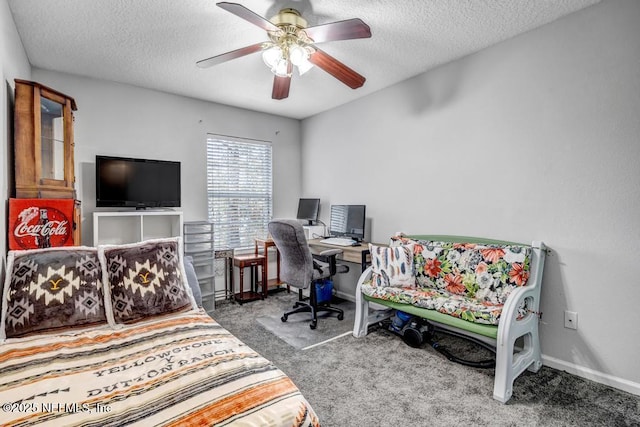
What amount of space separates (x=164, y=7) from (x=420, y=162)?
2.52 metres

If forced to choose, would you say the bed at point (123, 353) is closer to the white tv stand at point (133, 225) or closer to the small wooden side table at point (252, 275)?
the white tv stand at point (133, 225)

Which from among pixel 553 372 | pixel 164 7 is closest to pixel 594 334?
pixel 553 372

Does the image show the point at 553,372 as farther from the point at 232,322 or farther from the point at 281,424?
the point at 232,322

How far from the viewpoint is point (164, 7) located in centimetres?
209

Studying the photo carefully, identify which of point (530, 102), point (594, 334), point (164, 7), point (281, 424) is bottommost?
point (594, 334)

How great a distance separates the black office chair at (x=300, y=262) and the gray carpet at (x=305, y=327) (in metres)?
0.07

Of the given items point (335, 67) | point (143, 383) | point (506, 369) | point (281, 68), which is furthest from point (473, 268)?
point (143, 383)

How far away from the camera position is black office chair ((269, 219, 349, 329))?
9.94 ft

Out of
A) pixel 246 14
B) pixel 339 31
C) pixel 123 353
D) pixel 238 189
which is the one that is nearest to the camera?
pixel 123 353

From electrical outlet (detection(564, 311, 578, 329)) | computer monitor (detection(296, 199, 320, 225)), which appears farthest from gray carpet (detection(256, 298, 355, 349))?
electrical outlet (detection(564, 311, 578, 329))

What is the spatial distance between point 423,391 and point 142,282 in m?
1.86

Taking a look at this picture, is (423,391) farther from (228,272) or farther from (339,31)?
(228,272)

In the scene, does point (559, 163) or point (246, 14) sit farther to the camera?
point (559, 163)

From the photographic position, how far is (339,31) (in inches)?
74.9
